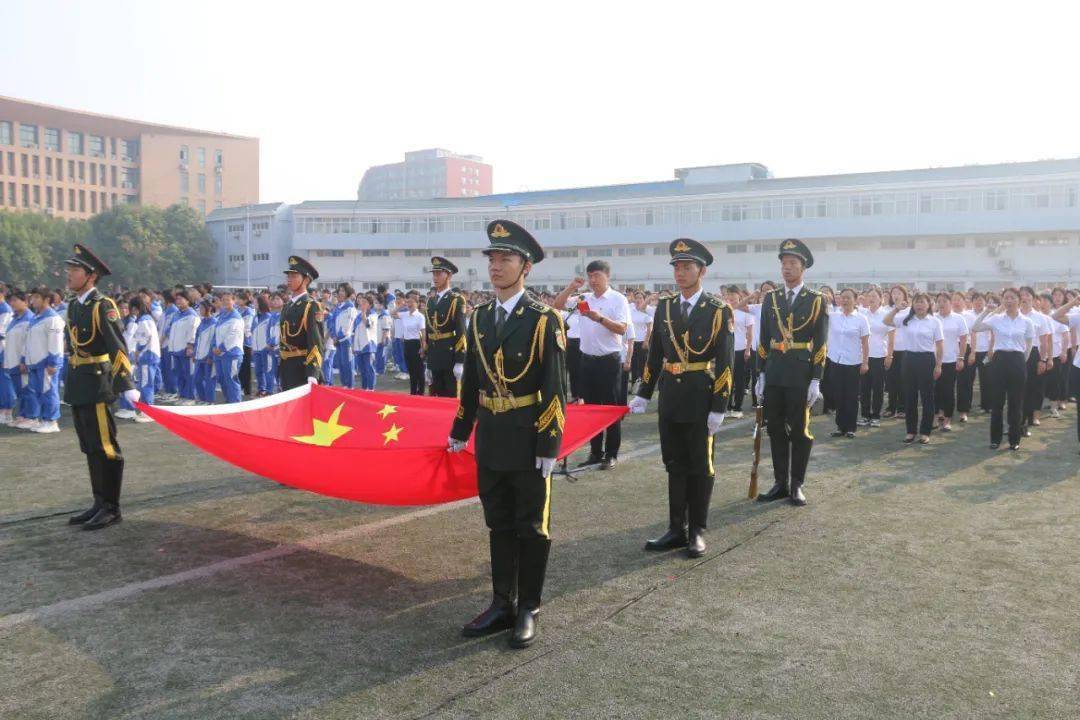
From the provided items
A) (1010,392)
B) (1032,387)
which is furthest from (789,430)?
(1032,387)

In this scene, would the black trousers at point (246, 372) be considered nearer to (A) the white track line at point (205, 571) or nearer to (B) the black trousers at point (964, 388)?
(A) the white track line at point (205, 571)

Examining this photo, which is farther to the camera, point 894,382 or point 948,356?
point 894,382

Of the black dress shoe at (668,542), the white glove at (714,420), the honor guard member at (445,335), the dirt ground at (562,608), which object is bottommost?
the dirt ground at (562,608)

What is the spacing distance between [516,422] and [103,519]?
4.06 metres

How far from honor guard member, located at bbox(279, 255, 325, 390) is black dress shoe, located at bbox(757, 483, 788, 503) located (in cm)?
461

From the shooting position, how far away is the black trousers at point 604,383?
8.90 metres

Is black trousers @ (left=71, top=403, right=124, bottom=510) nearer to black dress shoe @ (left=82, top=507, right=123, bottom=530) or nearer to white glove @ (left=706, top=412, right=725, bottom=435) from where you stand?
black dress shoe @ (left=82, top=507, right=123, bottom=530)

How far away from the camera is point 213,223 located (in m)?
79.2

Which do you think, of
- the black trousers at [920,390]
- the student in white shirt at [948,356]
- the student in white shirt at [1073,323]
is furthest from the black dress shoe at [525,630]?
the student in white shirt at [948,356]

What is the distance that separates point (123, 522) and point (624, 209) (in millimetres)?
59333

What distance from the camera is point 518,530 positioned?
4570 millimetres

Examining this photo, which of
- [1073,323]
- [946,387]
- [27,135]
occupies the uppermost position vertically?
[27,135]

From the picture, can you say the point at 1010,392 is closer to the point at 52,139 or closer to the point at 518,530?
the point at 518,530

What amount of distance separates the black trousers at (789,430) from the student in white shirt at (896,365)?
5211mm
